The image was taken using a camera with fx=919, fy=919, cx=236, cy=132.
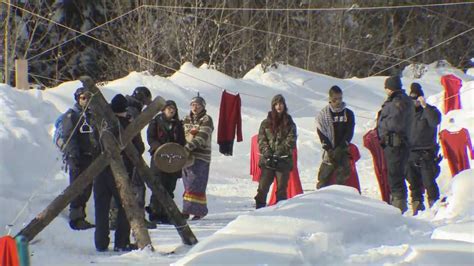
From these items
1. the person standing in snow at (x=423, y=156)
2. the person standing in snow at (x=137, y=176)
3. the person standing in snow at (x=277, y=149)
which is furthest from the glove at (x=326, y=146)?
the person standing in snow at (x=137, y=176)

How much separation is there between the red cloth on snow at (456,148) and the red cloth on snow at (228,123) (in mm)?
3449

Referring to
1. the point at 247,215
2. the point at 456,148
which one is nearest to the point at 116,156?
the point at 247,215

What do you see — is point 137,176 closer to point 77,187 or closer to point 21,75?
point 77,187

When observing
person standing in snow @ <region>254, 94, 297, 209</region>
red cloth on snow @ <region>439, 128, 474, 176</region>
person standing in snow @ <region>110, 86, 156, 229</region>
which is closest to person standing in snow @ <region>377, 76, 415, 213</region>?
person standing in snow @ <region>254, 94, 297, 209</region>

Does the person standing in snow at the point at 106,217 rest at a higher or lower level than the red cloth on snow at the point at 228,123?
lower

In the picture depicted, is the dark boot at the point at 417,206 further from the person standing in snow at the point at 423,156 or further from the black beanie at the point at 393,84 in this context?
the black beanie at the point at 393,84

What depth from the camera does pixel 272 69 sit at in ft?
86.9

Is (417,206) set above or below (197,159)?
below

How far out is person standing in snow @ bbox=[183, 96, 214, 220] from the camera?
11.7 metres

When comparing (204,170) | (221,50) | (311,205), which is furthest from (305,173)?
(221,50)

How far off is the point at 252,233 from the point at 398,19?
34.9 metres

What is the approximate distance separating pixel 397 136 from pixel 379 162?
1335 millimetres

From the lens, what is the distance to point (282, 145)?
11.7m

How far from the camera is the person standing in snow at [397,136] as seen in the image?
1081cm
